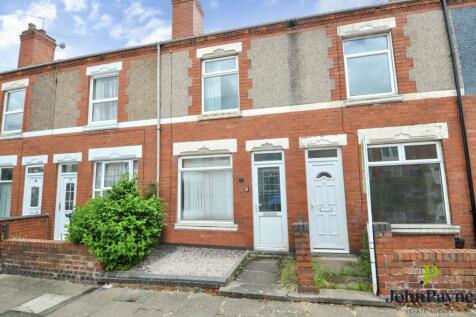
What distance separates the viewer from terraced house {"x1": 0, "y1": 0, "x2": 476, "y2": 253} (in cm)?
612

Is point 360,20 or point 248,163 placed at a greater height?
point 360,20

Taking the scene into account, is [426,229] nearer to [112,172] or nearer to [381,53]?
[381,53]

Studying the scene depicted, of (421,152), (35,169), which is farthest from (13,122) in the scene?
(421,152)

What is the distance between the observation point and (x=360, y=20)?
679cm

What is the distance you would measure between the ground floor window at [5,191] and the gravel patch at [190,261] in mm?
6415

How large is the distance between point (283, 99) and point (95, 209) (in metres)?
5.25

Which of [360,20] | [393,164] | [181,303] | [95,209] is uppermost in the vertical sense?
[360,20]

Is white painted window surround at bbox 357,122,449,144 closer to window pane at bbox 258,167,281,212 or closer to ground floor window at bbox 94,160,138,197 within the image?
window pane at bbox 258,167,281,212

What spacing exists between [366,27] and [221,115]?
4.37m

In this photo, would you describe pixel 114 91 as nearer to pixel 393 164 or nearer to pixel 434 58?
pixel 393 164

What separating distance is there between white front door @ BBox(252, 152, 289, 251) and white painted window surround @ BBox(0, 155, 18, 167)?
857 cm

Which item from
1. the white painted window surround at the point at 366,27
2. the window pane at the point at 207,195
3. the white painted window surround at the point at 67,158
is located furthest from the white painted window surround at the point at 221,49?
the white painted window surround at the point at 67,158

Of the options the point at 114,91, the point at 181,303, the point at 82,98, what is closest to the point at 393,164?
the point at 181,303

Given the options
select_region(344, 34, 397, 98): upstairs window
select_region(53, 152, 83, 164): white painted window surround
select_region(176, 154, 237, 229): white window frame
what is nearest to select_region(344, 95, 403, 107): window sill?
select_region(344, 34, 397, 98): upstairs window
